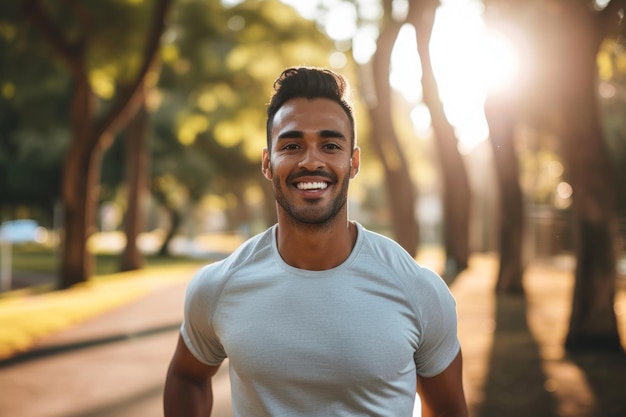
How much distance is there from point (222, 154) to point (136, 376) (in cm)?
3300

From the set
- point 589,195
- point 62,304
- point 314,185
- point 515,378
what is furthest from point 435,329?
point 62,304

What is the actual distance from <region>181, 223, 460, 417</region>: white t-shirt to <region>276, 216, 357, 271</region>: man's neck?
41mm

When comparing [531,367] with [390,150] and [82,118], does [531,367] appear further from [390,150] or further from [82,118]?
[390,150]

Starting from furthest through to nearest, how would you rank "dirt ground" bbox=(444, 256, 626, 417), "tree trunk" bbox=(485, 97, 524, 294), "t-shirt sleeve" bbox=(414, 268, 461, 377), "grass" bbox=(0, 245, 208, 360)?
1. "tree trunk" bbox=(485, 97, 524, 294)
2. "grass" bbox=(0, 245, 208, 360)
3. "dirt ground" bbox=(444, 256, 626, 417)
4. "t-shirt sleeve" bbox=(414, 268, 461, 377)

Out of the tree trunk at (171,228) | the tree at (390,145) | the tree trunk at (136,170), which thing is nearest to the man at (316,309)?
the tree at (390,145)

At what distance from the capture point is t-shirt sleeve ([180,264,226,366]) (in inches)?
106

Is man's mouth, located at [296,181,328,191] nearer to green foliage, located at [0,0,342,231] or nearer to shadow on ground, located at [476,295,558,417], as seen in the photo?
shadow on ground, located at [476,295,558,417]

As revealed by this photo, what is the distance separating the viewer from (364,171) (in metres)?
36.5

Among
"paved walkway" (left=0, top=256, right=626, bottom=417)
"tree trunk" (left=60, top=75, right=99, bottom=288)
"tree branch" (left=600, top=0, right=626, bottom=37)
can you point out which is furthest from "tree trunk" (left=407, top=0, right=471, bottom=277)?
"tree branch" (left=600, top=0, right=626, bottom=37)

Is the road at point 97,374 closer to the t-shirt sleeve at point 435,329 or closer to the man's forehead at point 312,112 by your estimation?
the t-shirt sleeve at point 435,329

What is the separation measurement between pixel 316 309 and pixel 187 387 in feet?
2.15

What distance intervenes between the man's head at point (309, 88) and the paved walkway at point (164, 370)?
Result: 4793 millimetres

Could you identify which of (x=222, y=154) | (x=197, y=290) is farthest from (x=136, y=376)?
(x=222, y=154)

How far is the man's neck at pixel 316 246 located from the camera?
2631 mm
